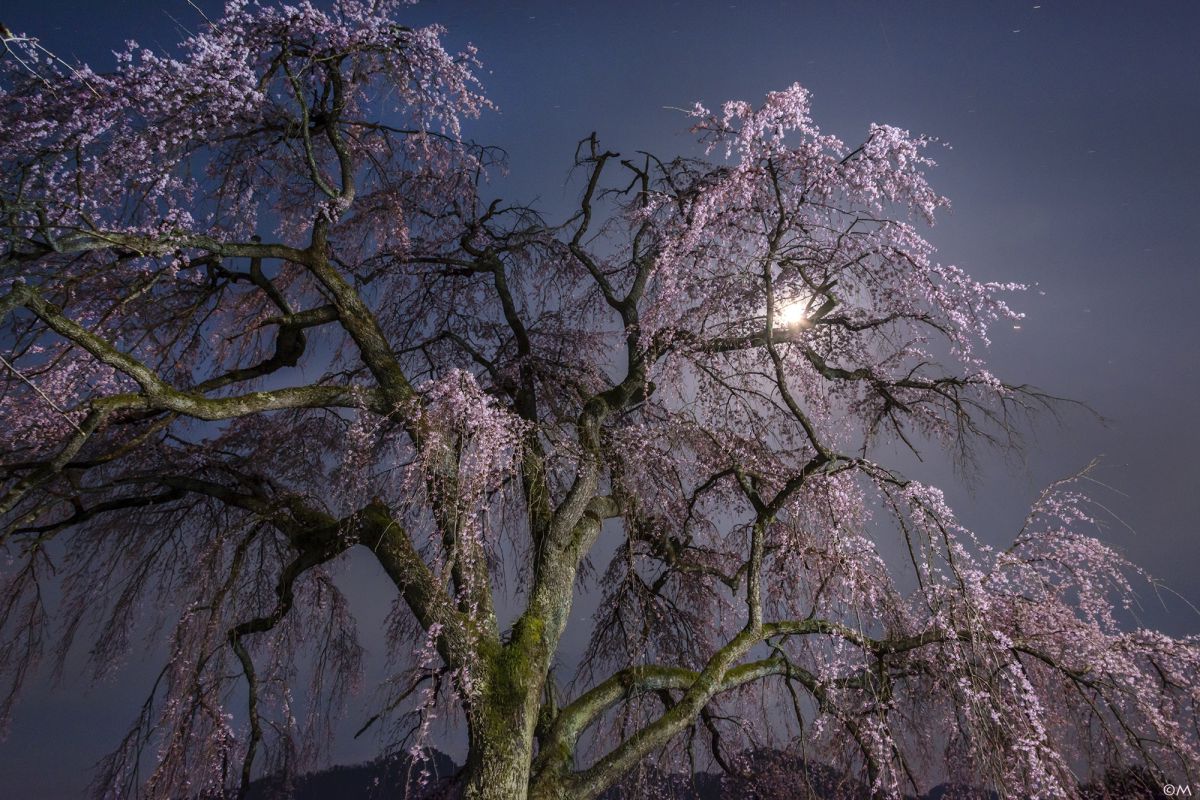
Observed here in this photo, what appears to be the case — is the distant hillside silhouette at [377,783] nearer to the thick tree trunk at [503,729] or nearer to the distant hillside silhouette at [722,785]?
the distant hillside silhouette at [722,785]

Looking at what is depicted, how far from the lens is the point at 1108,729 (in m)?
4.42

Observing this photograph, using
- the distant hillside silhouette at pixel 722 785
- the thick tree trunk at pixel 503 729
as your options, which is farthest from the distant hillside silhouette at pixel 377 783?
the thick tree trunk at pixel 503 729

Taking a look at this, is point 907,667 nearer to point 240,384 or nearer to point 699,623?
point 699,623

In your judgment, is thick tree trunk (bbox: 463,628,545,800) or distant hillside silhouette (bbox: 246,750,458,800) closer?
thick tree trunk (bbox: 463,628,545,800)

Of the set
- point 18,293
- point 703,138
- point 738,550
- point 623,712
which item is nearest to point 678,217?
point 703,138

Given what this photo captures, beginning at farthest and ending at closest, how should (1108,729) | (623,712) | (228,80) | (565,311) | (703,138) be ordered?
(565,311) → (703,138) → (623,712) → (228,80) → (1108,729)

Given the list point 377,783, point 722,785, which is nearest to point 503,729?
point 377,783

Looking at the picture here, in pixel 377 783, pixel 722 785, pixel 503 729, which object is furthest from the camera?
pixel 722 785

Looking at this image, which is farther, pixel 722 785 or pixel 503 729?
pixel 722 785

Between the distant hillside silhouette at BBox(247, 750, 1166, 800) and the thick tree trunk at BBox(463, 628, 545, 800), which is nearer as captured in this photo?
the thick tree trunk at BBox(463, 628, 545, 800)

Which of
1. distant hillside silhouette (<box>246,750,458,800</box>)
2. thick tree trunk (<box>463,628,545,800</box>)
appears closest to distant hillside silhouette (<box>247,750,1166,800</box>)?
distant hillside silhouette (<box>246,750,458,800</box>)

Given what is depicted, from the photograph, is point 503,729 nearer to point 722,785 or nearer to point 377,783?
point 377,783

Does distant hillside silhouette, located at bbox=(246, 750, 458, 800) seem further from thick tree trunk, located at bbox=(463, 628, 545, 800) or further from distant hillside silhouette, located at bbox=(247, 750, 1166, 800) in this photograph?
thick tree trunk, located at bbox=(463, 628, 545, 800)

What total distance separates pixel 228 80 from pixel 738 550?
4960 millimetres
